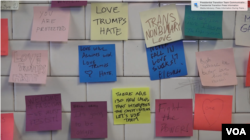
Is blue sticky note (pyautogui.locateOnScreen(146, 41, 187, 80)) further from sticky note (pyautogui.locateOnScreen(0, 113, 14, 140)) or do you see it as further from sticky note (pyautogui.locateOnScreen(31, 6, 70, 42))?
sticky note (pyautogui.locateOnScreen(0, 113, 14, 140))

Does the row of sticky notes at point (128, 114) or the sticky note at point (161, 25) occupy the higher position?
the sticky note at point (161, 25)

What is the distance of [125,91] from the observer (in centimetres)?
91

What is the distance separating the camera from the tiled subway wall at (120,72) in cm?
90

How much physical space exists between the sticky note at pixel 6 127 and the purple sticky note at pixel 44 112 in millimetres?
71

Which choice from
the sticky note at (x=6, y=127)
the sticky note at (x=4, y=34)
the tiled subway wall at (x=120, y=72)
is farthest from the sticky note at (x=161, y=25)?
the sticky note at (x=6, y=127)

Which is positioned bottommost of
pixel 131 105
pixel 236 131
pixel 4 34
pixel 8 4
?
pixel 236 131

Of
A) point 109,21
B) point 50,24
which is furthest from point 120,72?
point 50,24

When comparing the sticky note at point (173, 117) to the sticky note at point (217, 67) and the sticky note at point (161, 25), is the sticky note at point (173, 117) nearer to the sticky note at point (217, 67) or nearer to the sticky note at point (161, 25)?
the sticky note at point (217, 67)

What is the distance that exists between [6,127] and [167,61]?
2.43ft

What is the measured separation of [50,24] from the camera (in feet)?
2.94

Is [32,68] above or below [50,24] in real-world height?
below

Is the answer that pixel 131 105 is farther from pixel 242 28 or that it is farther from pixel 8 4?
pixel 8 4

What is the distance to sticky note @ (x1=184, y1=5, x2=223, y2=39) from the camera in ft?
2.89

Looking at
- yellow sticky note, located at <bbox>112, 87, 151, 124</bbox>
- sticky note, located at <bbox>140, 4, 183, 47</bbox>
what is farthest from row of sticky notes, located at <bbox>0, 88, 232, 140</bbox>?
sticky note, located at <bbox>140, 4, 183, 47</bbox>
